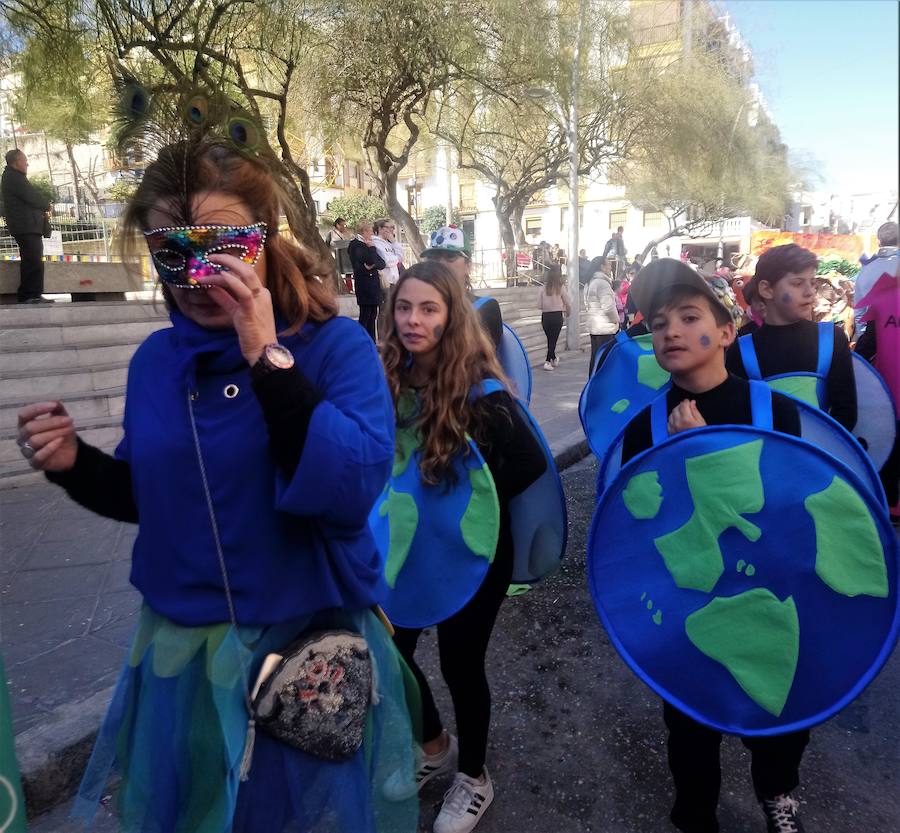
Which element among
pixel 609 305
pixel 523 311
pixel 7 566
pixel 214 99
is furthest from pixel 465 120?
pixel 214 99

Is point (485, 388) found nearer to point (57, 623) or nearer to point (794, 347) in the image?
point (794, 347)

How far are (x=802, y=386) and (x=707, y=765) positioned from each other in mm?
1596

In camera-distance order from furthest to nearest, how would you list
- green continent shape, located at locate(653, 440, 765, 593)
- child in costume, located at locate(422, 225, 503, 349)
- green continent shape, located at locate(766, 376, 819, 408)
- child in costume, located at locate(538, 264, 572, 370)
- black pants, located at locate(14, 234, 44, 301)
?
child in costume, located at locate(538, 264, 572, 370) < black pants, located at locate(14, 234, 44, 301) < child in costume, located at locate(422, 225, 503, 349) < green continent shape, located at locate(766, 376, 819, 408) < green continent shape, located at locate(653, 440, 765, 593)

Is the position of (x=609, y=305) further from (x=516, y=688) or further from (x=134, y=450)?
(x=134, y=450)

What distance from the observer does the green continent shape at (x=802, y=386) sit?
2.72 m

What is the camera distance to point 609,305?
8.85 metres

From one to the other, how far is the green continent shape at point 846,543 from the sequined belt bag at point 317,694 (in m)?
1.12

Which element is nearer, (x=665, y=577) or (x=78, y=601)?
(x=665, y=577)

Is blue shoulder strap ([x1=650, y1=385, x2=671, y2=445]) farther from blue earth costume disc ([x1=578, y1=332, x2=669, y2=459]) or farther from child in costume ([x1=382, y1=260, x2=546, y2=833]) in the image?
blue earth costume disc ([x1=578, y1=332, x2=669, y2=459])

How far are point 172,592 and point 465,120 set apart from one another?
62.1 ft

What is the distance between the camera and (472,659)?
2.07 metres

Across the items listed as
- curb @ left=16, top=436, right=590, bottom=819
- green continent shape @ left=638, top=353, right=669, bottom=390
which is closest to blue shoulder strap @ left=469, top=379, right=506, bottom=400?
green continent shape @ left=638, top=353, right=669, bottom=390

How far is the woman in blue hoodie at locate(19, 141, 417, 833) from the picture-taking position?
1.13m

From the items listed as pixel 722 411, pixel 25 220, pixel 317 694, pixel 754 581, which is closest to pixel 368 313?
pixel 25 220
